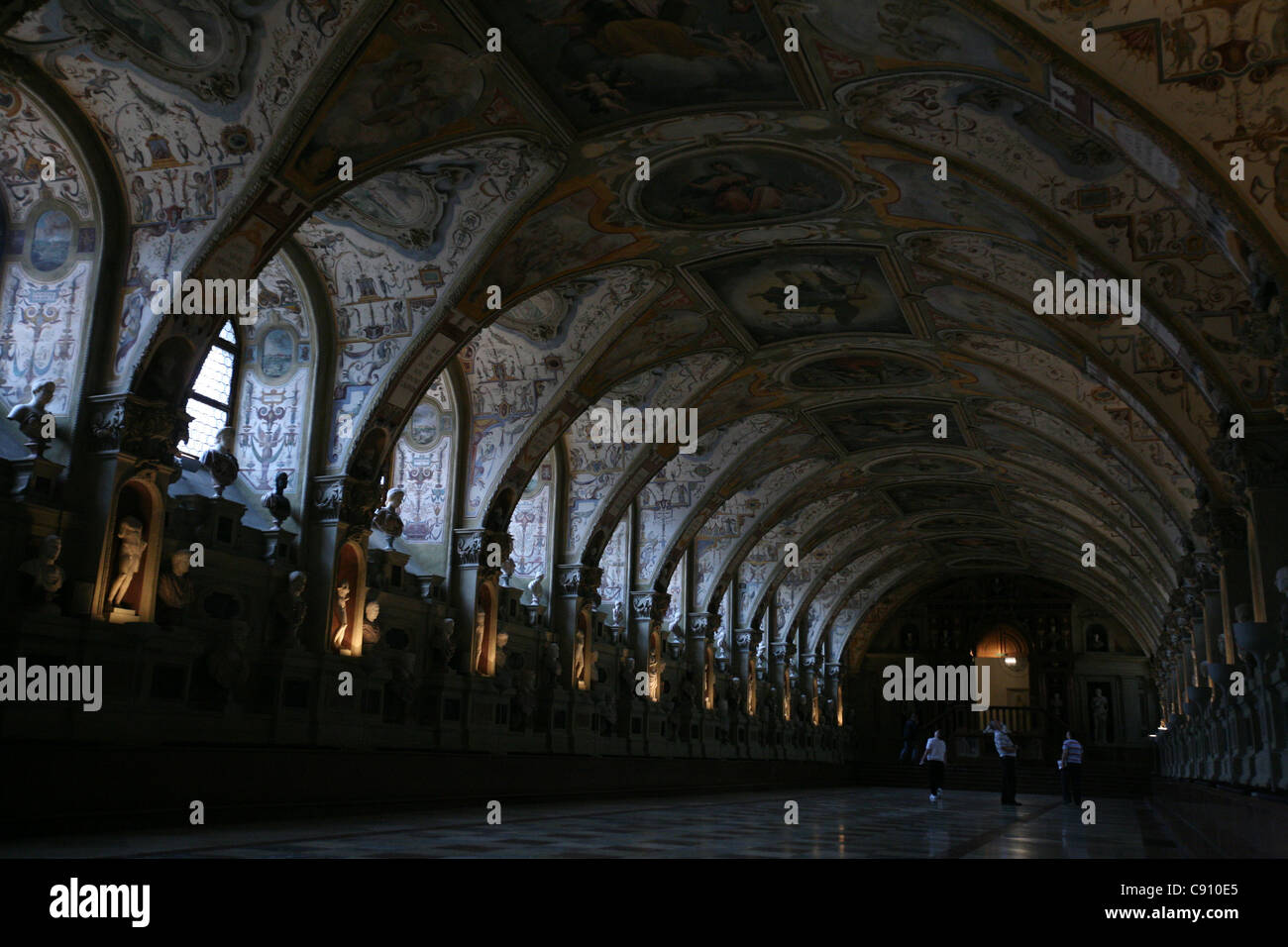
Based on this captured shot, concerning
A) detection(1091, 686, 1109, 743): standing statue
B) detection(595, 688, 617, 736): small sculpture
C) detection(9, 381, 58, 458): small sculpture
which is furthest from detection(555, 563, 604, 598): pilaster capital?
detection(1091, 686, 1109, 743): standing statue

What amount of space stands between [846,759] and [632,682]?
22684 mm

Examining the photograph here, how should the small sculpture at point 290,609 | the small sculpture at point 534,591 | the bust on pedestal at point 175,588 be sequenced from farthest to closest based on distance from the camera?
1. the small sculpture at point 534,591
2. the small sculpture at point 290,609
3. the bust on pedestal at point 175,588

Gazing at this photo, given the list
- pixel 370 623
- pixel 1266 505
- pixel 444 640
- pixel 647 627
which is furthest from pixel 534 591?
pixel 1266 505

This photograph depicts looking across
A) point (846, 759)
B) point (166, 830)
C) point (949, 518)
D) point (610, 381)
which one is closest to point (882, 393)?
point (610, 381)

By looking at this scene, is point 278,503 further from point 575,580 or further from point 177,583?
point 575,580

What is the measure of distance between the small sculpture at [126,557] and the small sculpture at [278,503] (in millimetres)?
2934

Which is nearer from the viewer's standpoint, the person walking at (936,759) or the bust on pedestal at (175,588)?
the bust on pedestal at (175,588)

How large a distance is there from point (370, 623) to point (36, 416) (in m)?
5.82

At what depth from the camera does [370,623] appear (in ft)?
53.8

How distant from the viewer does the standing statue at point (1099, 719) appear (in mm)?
45906

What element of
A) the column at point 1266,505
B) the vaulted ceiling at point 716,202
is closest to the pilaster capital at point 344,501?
the vaulted ceiling at point 716,202

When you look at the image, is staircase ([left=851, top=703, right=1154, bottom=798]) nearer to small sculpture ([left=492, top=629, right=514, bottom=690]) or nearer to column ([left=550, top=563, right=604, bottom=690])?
column ([left=550, top=563, right=604, bottom=690])

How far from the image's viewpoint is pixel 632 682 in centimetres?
2536

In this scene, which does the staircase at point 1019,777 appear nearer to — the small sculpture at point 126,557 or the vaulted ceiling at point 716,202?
the vaulted ceiling at point 716,202
